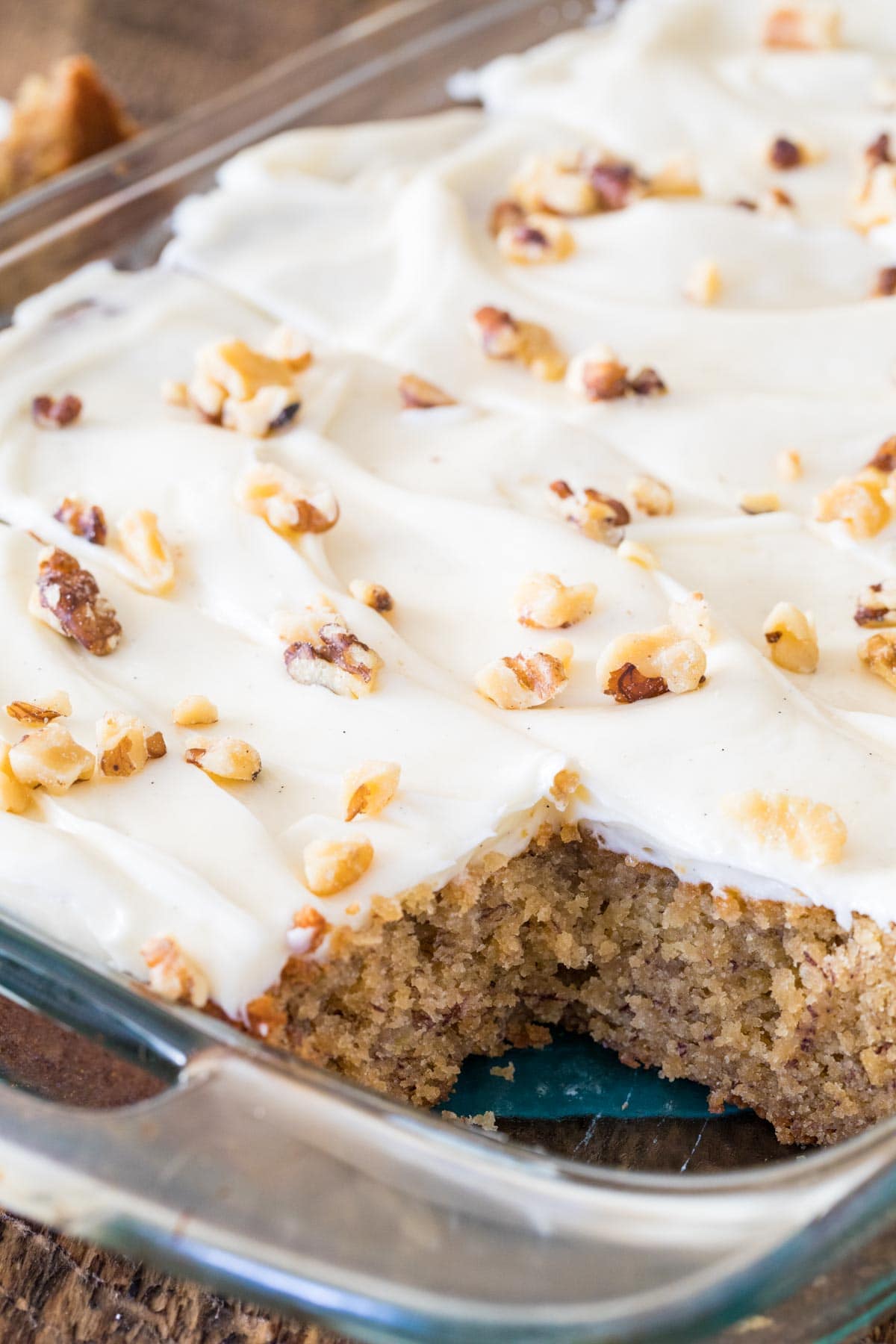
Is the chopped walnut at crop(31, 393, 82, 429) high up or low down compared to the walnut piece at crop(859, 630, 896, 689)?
down

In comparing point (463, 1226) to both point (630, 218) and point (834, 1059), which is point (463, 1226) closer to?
point (834, 1059)

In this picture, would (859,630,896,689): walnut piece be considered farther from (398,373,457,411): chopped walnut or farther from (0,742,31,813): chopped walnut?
(0,742,31,813): chopped walnut

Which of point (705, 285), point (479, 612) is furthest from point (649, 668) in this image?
point (705, 285)

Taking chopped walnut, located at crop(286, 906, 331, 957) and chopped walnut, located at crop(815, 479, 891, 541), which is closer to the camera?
chopped walnut, located at crop(286, 906, 331, 957)

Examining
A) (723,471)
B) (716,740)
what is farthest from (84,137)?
(716,740)

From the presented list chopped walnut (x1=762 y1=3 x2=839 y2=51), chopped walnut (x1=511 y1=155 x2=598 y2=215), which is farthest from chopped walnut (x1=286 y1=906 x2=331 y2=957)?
chopped walnut (x1=762 y1=3 x2=839 y2=51)

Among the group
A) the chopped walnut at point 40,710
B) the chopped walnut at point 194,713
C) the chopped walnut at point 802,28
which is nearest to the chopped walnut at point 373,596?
the chopped walnut at point 194,713

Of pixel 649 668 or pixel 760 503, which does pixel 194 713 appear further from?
pixel 760 503
